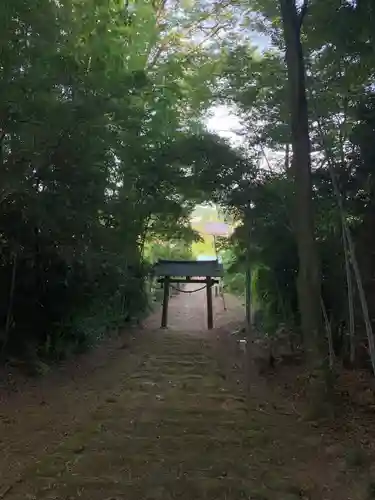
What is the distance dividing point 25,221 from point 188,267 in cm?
473

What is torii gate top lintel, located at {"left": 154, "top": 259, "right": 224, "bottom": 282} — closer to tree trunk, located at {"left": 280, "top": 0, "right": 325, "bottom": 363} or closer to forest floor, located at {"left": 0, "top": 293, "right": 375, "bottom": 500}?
forest floor, located at {"left": 0, "top": 293, "right": 375, "bottom": 500}

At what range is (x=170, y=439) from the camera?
3.48 m

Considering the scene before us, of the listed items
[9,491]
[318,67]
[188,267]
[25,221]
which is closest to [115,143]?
[25,221]

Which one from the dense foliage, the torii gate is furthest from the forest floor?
the torii gate

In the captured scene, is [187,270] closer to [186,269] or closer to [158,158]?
[186,269]

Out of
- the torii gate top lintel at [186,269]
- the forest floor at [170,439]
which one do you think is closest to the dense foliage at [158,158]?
the forest floor at [170,439]

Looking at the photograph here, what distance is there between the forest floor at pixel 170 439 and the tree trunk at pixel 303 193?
771 millimetres

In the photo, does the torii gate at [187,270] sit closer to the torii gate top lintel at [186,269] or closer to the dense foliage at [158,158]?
the torii gate top lintel at [186,269]

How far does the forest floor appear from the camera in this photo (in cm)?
274

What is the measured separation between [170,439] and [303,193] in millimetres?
2094

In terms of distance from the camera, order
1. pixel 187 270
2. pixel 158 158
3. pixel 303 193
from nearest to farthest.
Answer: pixel 303 193
pixel 158 158
pixel 187 270

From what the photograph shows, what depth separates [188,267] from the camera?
29.7 ft

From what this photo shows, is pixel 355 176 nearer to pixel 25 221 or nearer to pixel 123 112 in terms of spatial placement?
pixel 123 112

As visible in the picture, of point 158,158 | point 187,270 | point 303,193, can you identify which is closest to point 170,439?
point 303,193
